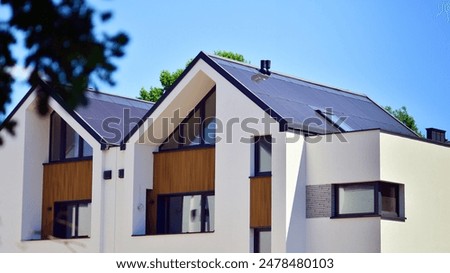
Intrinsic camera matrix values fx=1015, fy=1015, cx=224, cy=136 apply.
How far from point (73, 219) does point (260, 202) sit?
519 cm

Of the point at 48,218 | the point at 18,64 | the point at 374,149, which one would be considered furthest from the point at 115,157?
the point at 18,64

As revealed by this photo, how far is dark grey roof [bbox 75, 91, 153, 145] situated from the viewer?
2195 cm

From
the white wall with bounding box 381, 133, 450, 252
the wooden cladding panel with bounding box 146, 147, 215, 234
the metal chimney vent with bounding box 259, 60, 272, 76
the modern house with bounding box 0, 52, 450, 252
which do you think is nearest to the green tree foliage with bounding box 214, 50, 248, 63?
the modern house with bounding box 0, 52, 450, 252

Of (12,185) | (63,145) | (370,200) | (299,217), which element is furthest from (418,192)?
(12,185)

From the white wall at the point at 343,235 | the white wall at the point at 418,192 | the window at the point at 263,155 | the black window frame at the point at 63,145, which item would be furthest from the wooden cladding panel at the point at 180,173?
the white wall at the point at 418,192

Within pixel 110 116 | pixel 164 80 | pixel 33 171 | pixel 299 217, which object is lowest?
pixel 299 217

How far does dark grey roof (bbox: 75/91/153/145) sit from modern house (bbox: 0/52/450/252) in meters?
0.05

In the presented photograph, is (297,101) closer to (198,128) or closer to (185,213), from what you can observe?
(198,128)

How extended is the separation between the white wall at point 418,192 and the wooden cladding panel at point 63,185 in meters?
6.70

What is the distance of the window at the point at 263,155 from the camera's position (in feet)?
62.1

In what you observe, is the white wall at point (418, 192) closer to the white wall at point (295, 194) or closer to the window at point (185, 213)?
the white wall at point (295, 194)

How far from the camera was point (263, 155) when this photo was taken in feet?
62.5
